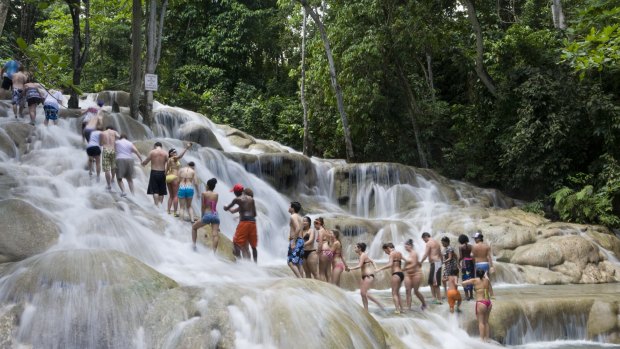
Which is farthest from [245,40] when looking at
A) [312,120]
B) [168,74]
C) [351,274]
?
[351,274]

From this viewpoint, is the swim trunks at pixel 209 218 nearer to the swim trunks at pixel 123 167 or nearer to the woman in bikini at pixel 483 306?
the swim trunks at pixel 123 167

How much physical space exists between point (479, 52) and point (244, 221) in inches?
548

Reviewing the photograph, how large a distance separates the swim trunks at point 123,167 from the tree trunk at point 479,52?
1388 cm

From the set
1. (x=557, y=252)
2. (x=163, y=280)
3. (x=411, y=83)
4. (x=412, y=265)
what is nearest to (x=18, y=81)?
(x=163, y=280)

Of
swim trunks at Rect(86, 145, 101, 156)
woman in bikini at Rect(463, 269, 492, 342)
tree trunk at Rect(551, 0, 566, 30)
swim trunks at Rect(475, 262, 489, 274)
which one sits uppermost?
tree trunk at Rect(551, 0, 566, 30)

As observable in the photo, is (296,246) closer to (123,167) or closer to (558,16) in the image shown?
(123,167)

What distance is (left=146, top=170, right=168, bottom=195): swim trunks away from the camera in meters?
13.1

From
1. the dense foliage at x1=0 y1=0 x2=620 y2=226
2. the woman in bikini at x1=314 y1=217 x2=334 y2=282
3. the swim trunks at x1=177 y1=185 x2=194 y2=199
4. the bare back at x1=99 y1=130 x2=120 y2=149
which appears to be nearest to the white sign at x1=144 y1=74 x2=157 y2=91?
the dense foliage at x1=0 y1=0 x2=620 y2=226

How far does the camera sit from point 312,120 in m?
27.8

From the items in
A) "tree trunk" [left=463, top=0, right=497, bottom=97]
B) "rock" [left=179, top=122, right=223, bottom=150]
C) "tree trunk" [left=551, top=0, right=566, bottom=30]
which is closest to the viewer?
"rock" [left=179, top=122, right=223, bottom=150]

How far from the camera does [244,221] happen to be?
1164 centimetres

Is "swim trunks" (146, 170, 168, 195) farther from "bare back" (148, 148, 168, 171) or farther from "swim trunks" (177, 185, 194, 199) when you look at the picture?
"swim trunks" (177, 185, 194, 199)

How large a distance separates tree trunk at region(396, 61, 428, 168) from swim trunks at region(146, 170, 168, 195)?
13.8 m

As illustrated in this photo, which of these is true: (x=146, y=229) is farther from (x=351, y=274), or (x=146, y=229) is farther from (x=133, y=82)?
(x=133, y=82)
